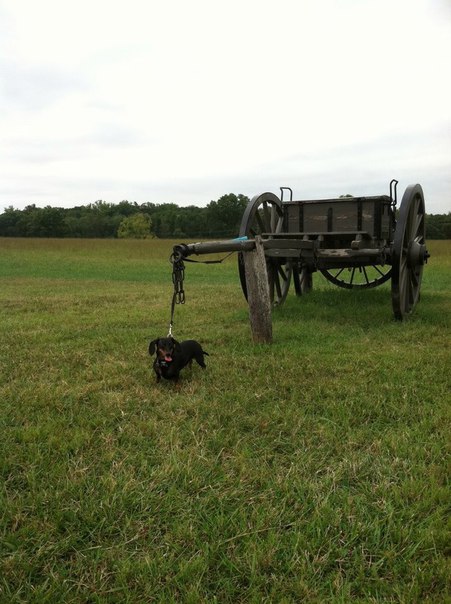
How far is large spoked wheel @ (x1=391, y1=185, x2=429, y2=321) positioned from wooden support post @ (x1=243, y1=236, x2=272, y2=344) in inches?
65.0

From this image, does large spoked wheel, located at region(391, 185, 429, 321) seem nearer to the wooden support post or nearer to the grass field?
the grass field

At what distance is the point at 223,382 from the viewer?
3809 millimetres

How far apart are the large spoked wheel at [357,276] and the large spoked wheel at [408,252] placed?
0.97ft

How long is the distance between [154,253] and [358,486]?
74.0ft

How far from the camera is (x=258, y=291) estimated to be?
4.96 meters

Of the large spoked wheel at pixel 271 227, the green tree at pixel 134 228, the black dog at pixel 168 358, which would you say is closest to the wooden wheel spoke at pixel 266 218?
the large spoked wheel at pixel 271 227

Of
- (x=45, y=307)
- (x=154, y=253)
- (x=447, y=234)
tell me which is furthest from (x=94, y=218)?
(x=45, y=307)

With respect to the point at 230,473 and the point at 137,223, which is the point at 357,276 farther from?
the point at 137,223

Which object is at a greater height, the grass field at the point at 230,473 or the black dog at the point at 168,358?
the black dog at the point at 168,358

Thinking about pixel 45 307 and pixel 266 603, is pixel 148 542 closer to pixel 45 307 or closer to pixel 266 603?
pixel 266 603

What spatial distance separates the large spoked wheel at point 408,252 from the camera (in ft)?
18.3

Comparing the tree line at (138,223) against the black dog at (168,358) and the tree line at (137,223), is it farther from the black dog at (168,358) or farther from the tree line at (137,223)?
the black dog at (168,358)

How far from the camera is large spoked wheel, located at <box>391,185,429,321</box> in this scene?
5.58 meters

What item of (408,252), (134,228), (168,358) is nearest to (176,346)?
(168,358)
